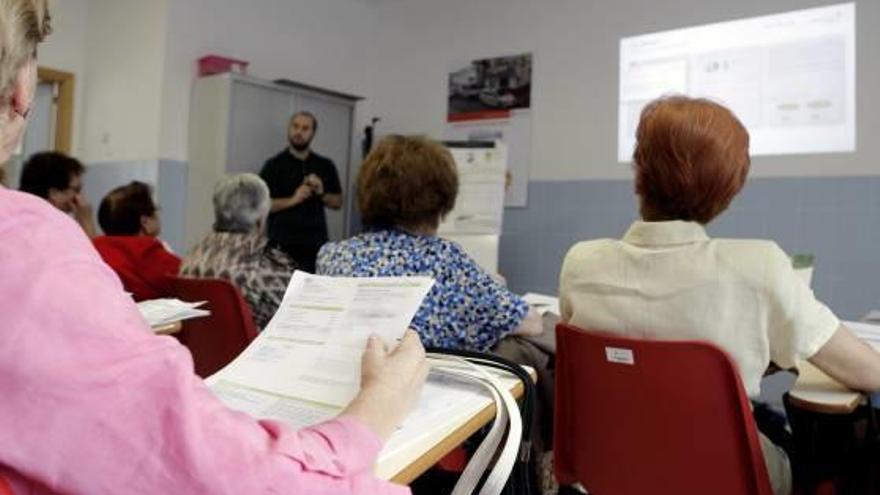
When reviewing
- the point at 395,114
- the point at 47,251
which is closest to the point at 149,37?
the point at 395,114

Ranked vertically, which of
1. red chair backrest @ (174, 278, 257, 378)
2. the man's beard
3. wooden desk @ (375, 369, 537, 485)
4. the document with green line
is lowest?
red chair backrest @ (174, 278, 257, 378)

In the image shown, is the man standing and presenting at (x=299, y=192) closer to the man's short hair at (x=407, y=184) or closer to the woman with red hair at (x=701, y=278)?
the man's short hair at (x=407, y=184)

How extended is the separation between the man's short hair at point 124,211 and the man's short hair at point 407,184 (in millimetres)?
1317

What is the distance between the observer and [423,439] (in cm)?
62

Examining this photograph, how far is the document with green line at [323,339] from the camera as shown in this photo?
70cm

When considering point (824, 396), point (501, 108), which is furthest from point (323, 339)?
point (501, 108)

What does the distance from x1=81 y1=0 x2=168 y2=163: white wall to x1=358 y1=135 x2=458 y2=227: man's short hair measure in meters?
2.85

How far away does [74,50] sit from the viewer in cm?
457

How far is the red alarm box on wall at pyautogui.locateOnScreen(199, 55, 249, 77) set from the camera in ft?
13.6

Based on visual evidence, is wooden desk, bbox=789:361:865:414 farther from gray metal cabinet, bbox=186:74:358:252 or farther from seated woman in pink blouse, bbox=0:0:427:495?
gray metal cabinet, bbox=186:74:358:252

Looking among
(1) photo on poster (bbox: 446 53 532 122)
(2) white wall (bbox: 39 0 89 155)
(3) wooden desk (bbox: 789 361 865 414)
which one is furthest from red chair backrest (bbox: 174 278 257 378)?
(2) white wall (bbox: 39 0 89 155)

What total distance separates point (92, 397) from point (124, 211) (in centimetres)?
249

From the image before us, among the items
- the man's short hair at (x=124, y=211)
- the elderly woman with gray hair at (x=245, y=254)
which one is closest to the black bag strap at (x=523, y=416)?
the elderly woman with gray hair at (x=245, y=254)

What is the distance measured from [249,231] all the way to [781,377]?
2.59 metres
